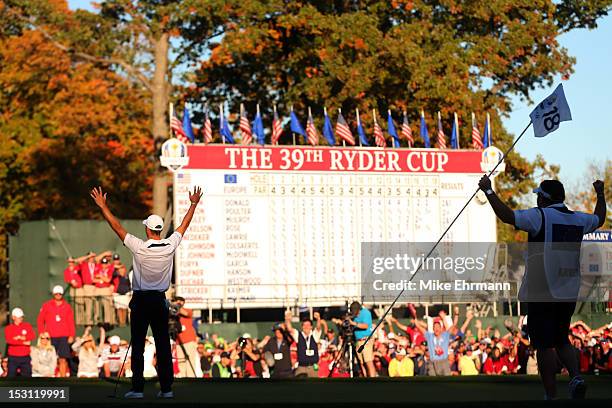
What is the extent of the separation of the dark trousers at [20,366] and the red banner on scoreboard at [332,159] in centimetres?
652

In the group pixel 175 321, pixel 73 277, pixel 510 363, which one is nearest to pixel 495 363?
pixel 510 363

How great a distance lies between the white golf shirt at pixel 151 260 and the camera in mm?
12562

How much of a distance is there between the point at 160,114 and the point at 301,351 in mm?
17192

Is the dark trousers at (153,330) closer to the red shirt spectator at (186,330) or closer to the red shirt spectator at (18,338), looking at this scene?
the red shirt spectator at (18,338)

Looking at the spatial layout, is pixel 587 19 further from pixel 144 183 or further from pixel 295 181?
pixel 144 183

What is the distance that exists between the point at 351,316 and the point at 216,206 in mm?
6898

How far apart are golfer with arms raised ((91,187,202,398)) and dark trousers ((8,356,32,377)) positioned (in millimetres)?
10817

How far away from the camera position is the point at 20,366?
2309 cm

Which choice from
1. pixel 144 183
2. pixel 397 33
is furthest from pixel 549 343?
pixel 144 183

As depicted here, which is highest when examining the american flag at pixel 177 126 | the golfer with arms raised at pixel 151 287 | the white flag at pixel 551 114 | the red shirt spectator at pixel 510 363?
the american flag at pixel 177 126

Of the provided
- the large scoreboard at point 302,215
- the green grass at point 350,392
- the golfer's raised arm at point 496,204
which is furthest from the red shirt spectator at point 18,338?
the golfer's raised arm at point 496,204

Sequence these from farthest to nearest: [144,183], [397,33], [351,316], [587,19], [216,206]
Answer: [144,183]
[587,19]
[397,33]
[216,206]
[351,316]

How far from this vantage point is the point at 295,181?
29031 mm

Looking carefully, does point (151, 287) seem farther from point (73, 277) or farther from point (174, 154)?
point (73, 277)
